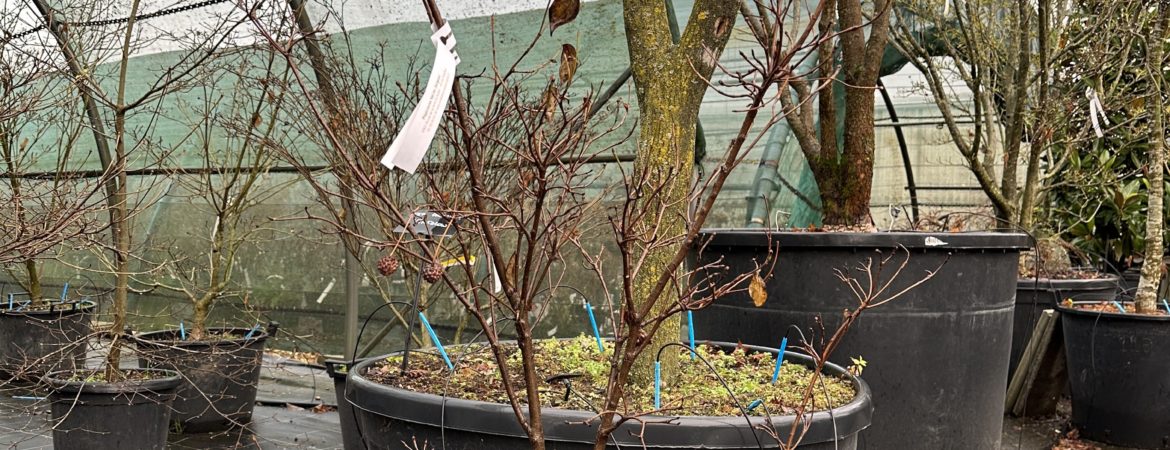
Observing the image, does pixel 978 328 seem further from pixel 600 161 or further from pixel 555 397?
pixel 600 161

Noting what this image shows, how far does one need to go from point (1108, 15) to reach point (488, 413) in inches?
158

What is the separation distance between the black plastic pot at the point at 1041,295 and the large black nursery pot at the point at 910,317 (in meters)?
2.85

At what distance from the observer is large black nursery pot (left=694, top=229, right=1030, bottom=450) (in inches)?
123

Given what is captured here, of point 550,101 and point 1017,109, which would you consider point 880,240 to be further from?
point 1017,109

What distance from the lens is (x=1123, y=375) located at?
14.6 feet

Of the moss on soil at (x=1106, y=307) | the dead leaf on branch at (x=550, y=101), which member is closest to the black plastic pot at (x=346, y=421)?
the dead leaf on branch at (x=550, y=101)

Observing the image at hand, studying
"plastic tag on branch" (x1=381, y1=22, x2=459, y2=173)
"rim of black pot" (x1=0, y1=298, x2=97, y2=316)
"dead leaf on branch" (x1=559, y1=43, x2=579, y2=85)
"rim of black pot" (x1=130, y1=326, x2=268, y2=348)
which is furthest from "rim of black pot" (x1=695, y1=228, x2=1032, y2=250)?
"rim of black pot" (x1=0, y1=298, x2=97, y2=316)

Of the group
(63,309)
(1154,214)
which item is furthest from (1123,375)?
(63,309)

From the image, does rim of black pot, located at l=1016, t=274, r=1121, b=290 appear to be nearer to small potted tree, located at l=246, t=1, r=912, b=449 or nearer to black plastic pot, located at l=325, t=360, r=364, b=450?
small potted tree, located at l=246, t=1, r=912, b=449

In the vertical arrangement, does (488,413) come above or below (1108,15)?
below

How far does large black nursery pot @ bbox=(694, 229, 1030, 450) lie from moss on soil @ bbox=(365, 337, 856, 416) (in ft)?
1.14

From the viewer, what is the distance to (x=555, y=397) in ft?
7.66

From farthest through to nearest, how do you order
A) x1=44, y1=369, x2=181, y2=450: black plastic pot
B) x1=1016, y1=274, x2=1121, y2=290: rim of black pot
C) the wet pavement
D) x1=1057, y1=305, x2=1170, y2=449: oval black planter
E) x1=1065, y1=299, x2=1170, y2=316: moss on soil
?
x1=1016, y1=274, x2=1121, y2=290: rim of black pot → the wet pavement → x1=1065, y1=299, x2=1170, y2=316: moss on soil → x1=1057, y1=305, x2=1170, y2=449: oval black planter → x1=44, y1=369, x2=181, y2=450: black plastic pot

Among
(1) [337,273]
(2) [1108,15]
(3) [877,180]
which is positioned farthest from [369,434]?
(3) [877,180]
